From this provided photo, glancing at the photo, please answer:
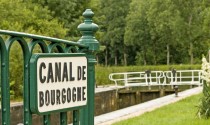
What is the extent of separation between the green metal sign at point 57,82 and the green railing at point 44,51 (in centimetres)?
4

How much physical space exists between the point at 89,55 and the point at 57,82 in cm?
76

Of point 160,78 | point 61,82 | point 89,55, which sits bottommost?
point 160,78

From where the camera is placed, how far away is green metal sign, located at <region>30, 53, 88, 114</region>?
10.1 feet

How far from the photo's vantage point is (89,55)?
3967mm

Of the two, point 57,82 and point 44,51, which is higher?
point 44,51

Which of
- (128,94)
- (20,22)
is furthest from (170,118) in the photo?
(20,22)

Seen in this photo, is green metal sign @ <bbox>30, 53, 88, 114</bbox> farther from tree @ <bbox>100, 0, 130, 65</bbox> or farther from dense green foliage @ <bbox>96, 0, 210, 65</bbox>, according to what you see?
tree @ <bbox>100, 0, 130, 65</bbox>

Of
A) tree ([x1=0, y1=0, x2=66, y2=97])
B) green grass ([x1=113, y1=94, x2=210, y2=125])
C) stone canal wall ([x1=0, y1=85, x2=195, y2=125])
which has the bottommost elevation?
stone canal wall ([x1=0, y1=85, x2=195, y2=125])

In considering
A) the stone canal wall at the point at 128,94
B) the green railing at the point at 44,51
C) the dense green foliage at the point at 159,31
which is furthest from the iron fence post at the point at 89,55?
the dense green foliage at the point at 159,31

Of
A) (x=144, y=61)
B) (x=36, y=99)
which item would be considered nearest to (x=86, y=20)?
(x=36, y=99)

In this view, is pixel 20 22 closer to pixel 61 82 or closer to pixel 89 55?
pixel 89 55

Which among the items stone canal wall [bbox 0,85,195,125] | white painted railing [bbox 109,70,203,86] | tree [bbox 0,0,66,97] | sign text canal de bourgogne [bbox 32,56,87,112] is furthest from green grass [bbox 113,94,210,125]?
stone canal wall [bbox 0,85,195,125]

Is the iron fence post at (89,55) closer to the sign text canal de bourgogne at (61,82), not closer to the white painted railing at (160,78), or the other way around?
the sign text canal de bourgogne at (61,82)

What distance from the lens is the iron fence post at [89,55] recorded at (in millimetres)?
3902
